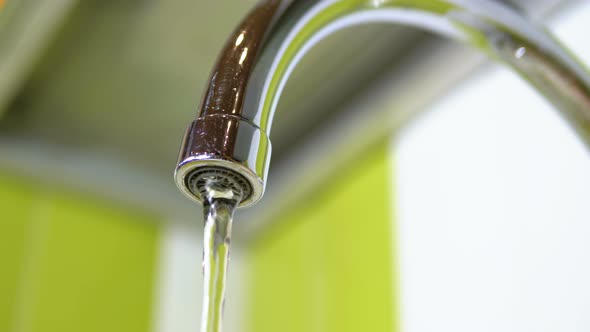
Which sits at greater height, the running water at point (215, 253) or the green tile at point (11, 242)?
the green tile at point (11, 242)

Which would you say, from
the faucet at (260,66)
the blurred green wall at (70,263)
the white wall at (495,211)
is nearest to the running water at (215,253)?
the faucet at (260,66)

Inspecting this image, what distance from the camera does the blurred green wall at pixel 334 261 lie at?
1.02m

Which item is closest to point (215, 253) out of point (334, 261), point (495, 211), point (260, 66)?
point (260, 66)

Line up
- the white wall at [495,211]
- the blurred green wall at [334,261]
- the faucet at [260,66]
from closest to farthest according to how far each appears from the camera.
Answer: the faucet at [260,66], the white wall at [495,211], the blurred green wall at [334,261]

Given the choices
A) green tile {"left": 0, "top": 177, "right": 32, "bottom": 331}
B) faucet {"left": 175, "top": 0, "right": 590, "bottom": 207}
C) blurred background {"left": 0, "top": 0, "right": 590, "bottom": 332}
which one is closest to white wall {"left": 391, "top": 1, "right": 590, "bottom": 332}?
blurred background {"left": 0, "top": 0, "right": 590, "bottom": 332}

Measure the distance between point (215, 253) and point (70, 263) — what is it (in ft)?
2.74

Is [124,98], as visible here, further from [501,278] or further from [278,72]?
[278,72]

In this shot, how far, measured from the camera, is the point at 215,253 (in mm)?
385

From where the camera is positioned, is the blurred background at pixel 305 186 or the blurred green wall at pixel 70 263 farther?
the blurred green wall at pixel 70 263

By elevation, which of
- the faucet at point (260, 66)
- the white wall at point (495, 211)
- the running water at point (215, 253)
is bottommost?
the running water at point (215, 253)

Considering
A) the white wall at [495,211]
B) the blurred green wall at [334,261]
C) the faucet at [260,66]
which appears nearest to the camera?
the faucet at [260,66]

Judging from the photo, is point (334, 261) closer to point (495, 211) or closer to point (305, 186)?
point (305, 186)

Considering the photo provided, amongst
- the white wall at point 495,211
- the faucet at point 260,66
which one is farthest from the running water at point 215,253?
the white wall at point 495,211

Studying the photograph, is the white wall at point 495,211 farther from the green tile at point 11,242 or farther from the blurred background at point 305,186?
the green tile at point 11,242
